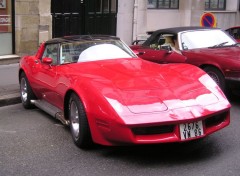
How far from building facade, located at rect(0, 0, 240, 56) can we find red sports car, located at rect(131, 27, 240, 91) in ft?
12.7

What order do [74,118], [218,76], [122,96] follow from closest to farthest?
[122,96], [74,118], [218,76]

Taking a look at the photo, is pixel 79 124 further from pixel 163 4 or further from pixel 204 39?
pixel 163 4

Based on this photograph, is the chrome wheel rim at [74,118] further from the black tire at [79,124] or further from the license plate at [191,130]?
the license plate at [191,130]

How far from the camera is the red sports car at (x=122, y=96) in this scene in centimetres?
452

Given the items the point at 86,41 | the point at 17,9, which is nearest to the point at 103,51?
the point at 86,41

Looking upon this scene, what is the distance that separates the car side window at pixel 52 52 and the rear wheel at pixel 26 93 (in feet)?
2.26

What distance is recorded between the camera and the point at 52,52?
675 centimetres

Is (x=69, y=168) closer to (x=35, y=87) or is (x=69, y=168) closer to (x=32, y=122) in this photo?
(x=32, y=122)

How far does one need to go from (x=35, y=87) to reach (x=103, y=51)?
1367mm

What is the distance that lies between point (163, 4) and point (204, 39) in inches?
366

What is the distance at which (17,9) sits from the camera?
11.7m

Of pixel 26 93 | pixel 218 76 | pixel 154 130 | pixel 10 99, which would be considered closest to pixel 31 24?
pixel 10 99

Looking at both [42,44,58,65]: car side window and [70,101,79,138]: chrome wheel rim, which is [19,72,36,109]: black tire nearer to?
[42,44,58,65]: car side window

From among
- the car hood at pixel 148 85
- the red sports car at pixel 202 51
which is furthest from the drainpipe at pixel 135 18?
the car hood at pixel 148 85
